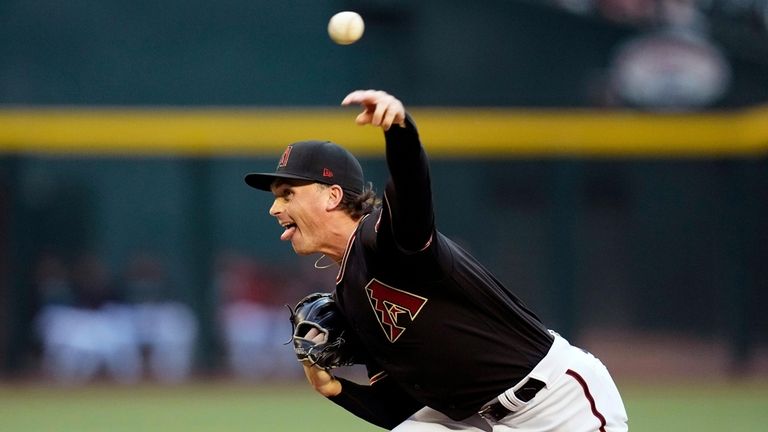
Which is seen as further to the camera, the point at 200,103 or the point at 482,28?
the point at 482,28

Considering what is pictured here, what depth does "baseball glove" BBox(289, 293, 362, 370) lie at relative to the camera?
13.9 ft

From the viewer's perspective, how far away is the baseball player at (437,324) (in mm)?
3900

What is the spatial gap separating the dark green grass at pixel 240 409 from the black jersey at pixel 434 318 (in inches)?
174

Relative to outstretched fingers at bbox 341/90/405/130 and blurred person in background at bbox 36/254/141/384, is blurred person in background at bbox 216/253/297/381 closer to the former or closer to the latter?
blurred person in background at bbox 36/254/141/384

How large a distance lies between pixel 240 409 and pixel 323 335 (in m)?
5.86

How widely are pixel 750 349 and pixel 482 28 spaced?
6592 mm

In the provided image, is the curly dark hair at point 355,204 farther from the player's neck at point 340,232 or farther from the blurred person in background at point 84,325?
the blurred person in background at point 84,325

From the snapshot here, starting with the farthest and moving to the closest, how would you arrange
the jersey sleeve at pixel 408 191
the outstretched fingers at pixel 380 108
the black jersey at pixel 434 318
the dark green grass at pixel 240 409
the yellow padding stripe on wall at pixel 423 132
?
the yellow padding stripe on wall at pixel 423 132 → the dark green grass at pixel 240 409 → the black jersey at pixel 434 318 → the jersey sleeve at pixel 408 191 → the outstretched fingers at pixel 380 108

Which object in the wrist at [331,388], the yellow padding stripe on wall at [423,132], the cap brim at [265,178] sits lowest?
the wrist at [331,388]

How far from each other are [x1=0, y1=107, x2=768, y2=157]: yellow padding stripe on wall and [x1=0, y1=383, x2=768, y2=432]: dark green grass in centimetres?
249

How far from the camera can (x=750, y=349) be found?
12625mm

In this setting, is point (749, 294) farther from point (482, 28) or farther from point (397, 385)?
point (397, 385)

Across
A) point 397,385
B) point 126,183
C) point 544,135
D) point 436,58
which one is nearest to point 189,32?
point 436,58

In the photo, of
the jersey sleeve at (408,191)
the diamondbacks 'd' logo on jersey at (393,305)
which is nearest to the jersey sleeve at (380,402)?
the diamondbacks 'd' logo on jersey at (393,305)
